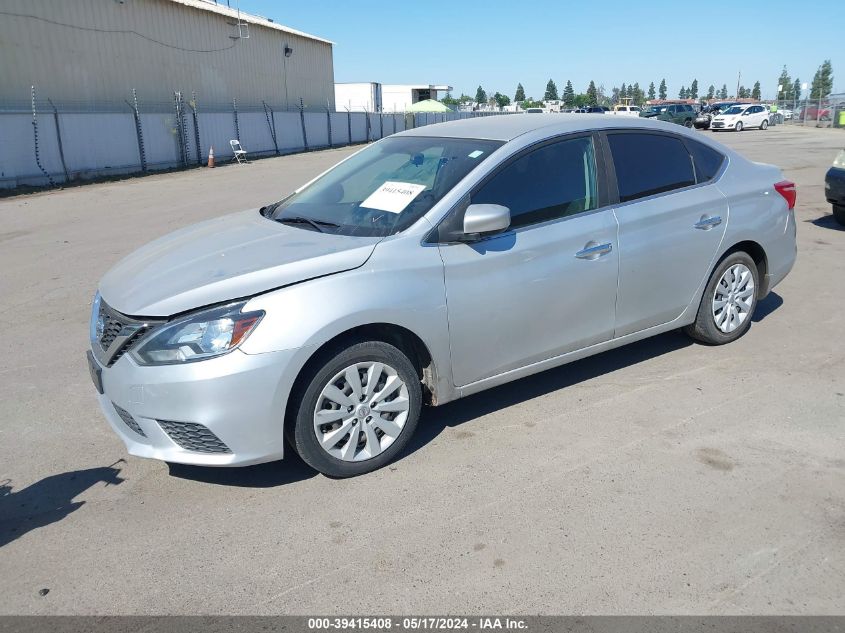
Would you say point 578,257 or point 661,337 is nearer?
point 578,257

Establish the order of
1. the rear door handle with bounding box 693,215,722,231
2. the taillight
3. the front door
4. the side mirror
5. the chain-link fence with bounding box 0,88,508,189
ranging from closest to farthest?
the side mirror → the front door → the rear door handle with bounding box 693,215,722,231 → the taillight → the chain-link fence with bounding box 0,88,508,189

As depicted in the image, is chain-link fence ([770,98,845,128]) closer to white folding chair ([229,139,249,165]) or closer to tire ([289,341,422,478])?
white folding chair ([229,139,249,165])

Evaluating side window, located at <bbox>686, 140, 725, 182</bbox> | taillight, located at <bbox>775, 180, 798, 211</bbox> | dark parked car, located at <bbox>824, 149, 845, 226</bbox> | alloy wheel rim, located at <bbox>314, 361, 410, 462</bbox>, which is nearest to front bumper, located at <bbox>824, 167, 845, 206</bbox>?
dark parked car, located at <bbox>824, 149, 845, 226</bbox>

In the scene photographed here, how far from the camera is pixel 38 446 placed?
13.4 ft

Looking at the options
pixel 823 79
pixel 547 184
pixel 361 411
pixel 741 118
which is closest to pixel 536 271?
pixel 547 184

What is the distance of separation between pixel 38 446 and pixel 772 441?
4222mm

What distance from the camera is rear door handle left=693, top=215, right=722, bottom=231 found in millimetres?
4875

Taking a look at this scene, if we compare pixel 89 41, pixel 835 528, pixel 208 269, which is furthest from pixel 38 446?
pixel 89 41

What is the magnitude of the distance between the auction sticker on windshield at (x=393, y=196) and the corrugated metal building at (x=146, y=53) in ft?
70.0

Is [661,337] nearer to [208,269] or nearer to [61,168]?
[208,269]

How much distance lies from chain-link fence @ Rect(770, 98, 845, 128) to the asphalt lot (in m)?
38.1

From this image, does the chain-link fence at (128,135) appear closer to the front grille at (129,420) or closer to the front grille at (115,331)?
the front grille at (115,331)

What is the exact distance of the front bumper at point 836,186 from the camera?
9.51 m

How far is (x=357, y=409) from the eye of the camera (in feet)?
11.8
